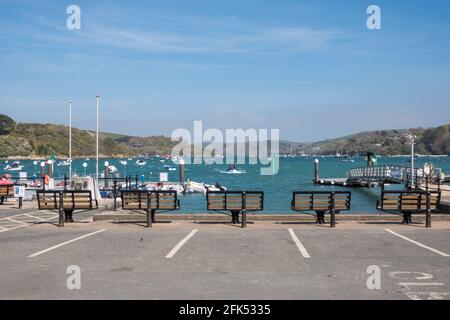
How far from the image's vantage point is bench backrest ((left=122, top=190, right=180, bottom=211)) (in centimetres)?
1836

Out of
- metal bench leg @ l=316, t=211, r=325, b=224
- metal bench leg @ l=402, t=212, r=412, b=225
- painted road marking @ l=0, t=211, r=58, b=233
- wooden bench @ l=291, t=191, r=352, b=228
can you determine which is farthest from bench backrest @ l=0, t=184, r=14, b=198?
metal bench leg @ l=402, t=212, r=412, b=225

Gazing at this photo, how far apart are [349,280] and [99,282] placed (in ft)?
14.8

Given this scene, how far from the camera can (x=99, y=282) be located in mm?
9844

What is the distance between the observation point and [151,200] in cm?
1838

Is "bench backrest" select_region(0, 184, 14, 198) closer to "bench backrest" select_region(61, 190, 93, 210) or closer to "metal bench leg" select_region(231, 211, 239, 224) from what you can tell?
"bench backrest" select_region(61, 190, 93, 210)

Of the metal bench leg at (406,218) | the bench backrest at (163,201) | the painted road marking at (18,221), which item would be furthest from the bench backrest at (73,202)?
the metal bench leg at (406,218)

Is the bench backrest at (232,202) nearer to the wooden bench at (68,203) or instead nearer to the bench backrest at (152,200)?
the bench backrest at (152,200)

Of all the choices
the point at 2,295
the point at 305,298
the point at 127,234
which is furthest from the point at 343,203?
the point at 2,295

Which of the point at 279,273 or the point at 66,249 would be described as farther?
the point at 66,249
